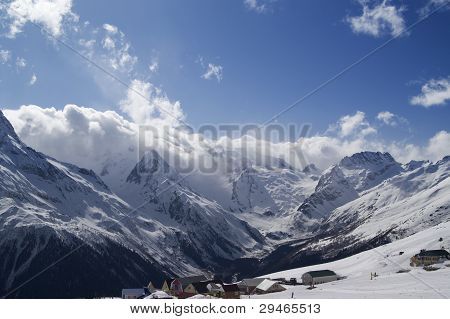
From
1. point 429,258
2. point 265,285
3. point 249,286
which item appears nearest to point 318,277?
point 249,286

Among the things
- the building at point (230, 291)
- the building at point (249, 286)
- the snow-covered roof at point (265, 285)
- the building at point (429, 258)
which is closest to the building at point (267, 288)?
the snow-covered roof at point (265, 285)

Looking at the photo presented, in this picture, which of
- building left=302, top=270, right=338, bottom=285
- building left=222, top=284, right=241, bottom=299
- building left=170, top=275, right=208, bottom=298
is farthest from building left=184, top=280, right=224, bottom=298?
building left=302, top=270, right=338, bottom=285

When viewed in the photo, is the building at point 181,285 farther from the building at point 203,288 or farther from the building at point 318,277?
the building at point 318,277

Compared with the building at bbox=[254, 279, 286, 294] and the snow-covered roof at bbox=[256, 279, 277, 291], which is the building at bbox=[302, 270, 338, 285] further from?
the building at bbox=[254, 279, 286, 294]
